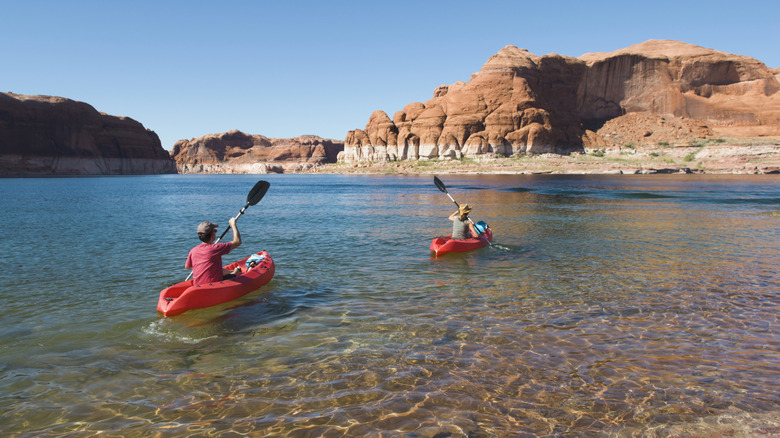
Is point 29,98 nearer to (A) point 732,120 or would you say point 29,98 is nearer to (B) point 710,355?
(B) point 710,355

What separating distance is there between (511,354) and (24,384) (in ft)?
21.2

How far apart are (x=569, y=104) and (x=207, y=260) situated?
168m

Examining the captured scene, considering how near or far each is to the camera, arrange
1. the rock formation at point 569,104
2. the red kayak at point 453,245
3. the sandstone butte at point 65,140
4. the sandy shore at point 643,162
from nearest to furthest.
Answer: the red kayak at point 453,245 → the sandy shore at point 643,162 → the rock formation at point 569,104 → the sandstone butte at point 65,140

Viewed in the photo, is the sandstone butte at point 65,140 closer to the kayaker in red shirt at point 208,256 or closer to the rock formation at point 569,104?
the rock formation at point 569,104

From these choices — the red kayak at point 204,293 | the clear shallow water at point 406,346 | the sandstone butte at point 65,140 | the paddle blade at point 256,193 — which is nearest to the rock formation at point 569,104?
the sandstone butte at point 65,140

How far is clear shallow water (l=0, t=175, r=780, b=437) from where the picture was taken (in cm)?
463

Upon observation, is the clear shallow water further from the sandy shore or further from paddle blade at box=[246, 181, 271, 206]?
the sandy shore

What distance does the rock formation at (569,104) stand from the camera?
125875mm

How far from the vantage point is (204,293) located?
27.3ft

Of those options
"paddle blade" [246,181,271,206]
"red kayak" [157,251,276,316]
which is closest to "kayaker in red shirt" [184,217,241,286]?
"red kayak" [157,251,276,316]

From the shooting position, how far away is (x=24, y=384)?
5.55 meters

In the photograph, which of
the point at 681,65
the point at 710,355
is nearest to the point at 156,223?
the point at 710,355

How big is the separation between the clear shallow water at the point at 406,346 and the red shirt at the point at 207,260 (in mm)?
658

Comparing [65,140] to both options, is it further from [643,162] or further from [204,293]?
[204,293]
